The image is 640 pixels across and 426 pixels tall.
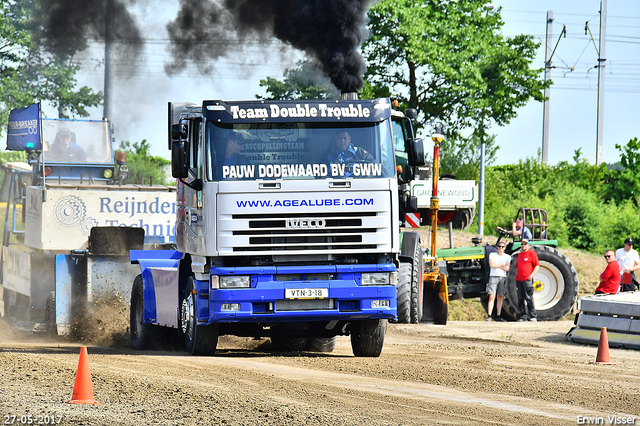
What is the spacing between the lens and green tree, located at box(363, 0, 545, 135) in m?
28.9

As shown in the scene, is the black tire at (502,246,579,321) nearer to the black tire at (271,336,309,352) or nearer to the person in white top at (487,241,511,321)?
the person in white top at (487,241,511,321)

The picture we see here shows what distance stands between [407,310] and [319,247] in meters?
4.58

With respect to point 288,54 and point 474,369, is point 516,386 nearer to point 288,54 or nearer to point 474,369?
point 474,369

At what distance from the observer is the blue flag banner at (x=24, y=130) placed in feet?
55.0

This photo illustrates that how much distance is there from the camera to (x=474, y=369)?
11.2m

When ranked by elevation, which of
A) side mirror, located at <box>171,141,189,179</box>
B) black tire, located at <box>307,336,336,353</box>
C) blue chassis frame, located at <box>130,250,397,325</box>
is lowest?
black tire, located at <box>307,336,336,353</box>

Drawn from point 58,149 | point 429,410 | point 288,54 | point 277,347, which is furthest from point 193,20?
point 429,410

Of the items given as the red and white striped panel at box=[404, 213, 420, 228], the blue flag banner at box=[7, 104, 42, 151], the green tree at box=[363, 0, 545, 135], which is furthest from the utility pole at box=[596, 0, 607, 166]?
the blue flag banner at box=[7, 104, 42, 151]

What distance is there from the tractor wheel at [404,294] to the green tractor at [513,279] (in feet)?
14.1

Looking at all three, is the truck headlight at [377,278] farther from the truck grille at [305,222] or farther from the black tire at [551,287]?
the black tire at [551,287]

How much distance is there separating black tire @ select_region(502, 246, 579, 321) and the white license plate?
9.20m

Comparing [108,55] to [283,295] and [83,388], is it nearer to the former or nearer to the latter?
[283,295]

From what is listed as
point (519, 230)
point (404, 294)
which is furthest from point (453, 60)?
point (404, 294)

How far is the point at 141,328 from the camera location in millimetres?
14117
